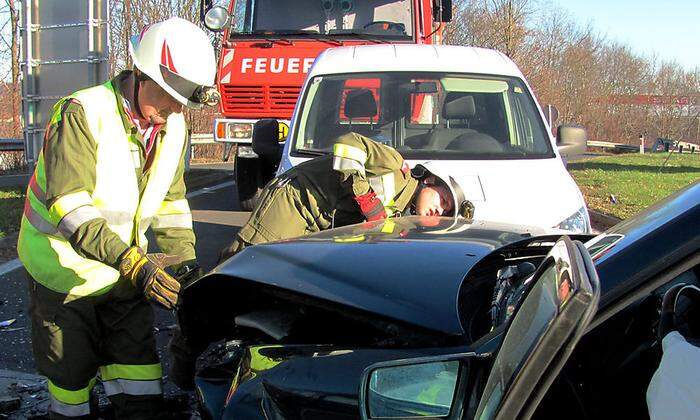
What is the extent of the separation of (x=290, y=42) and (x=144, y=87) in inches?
214

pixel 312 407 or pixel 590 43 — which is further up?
pixel 590 43

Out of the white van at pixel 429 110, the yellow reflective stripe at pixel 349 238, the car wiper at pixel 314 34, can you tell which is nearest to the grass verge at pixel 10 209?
the car wiper at pixel 314 34

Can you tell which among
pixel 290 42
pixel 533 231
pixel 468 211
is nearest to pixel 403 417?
pixel 533 231

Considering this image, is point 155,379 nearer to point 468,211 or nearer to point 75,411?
point 75,411

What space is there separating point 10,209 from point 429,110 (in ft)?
19.2

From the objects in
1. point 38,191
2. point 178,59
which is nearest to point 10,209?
point 38,191

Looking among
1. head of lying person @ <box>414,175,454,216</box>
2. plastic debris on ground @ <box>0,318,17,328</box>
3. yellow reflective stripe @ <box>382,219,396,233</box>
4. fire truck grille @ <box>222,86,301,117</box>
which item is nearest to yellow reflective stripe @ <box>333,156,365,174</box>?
head of lying person @ <box>414,175,454,216</box>

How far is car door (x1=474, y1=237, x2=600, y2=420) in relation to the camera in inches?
41.3

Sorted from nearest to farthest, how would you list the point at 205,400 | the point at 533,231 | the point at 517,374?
Result: the point at 517,374 < the point at 205,400 < the point at 533,231

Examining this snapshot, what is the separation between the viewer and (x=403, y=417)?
1415mm

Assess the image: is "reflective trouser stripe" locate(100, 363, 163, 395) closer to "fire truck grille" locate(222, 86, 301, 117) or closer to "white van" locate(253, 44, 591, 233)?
"white van" locate(253, 44, 591, 233)

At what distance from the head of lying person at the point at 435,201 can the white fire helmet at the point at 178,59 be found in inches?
45.6

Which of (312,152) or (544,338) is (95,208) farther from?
(312,152)

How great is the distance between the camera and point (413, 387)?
144cm
